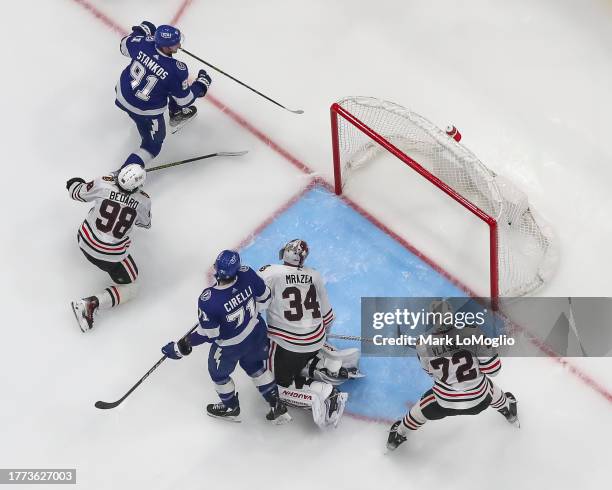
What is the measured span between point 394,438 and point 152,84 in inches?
95.6

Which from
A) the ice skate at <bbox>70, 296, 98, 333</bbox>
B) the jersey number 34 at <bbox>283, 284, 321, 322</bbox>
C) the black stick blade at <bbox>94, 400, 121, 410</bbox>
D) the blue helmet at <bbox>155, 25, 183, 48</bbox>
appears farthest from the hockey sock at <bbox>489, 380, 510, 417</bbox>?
the blue helmet at <bbox>155, 25, 183, 48</bbox>

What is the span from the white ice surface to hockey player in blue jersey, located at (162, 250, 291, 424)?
20 cm

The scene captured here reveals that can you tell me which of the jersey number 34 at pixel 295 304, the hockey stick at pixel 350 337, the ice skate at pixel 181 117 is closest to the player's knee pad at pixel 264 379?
the jersey number 34 at pixel 295 304

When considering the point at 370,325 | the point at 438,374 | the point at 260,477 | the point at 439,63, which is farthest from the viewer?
the point at 439,63

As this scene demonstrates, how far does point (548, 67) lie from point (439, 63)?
0.69 m

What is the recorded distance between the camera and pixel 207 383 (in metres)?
5.96

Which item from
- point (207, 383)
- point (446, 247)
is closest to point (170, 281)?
point (207, 383)

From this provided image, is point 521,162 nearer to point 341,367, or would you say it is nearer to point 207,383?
point 341,367

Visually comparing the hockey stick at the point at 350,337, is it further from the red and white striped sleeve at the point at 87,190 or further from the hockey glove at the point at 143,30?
the hockey glove at the point at 143,30

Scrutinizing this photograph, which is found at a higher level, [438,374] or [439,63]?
[439,63]

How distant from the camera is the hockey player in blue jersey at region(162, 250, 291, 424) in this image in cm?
528

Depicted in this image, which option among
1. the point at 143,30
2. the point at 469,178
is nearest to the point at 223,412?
the point at 469,178

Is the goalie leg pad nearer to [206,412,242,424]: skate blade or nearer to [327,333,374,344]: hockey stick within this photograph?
[327,333,374,344]: hockey stick

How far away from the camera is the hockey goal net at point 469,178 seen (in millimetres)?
5910
